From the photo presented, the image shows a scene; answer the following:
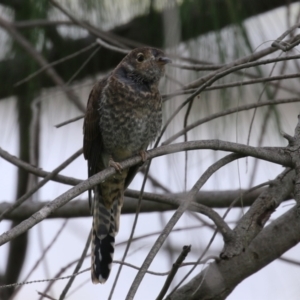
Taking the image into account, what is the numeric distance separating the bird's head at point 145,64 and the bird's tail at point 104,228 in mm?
666

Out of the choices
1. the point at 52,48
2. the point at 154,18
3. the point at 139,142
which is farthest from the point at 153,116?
the point at 52,48

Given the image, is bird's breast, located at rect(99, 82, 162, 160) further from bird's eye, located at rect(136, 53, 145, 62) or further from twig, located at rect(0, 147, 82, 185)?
twig, located at rect(0, 147, 82, 185)

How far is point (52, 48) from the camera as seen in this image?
4137 mm

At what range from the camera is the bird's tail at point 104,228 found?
376 cm

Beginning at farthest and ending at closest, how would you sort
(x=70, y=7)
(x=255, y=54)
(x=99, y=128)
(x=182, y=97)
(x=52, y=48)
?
1. (x=52, y=48)
2. (x=99, y=128)
3. (x=70, y=7)
4. (x=182, y=97)
5. (x=255, y=54)

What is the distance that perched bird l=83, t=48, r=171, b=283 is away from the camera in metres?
3.77

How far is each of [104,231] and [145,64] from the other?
0.95 meters

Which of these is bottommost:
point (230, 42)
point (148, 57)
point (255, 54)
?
point (255, 54)

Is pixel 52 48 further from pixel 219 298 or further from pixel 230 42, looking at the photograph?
pixel 219 298

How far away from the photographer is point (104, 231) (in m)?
3.93

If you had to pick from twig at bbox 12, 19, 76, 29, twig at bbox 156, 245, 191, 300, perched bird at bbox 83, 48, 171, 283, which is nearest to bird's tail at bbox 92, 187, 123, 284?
perched bird at bbox 83, 48, 171, 283

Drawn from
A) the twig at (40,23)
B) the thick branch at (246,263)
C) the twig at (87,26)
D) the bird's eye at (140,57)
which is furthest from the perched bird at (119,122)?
the thick branch at (246,263)

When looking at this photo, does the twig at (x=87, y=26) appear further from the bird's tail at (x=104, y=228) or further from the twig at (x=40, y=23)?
the bird's tail at (x=104, y=228)

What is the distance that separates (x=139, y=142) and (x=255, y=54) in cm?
110
